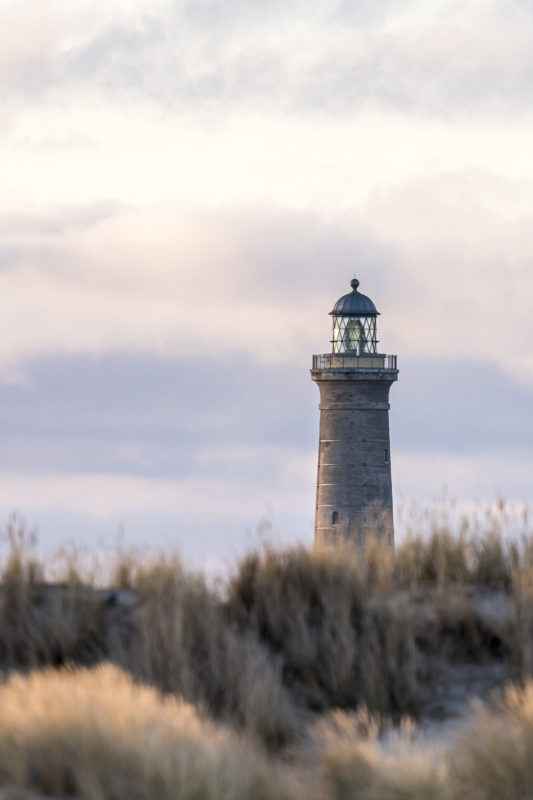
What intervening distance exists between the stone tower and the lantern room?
0.03 metres

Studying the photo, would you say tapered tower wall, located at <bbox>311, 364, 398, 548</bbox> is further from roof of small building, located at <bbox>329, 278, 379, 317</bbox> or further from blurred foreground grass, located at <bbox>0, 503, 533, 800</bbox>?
blurred foreground grass, located at <bbox>0, 503, 533, 800</bbox>

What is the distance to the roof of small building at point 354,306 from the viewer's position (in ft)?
117

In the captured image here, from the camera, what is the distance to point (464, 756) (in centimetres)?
643

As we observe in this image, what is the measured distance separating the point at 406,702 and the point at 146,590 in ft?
7.19

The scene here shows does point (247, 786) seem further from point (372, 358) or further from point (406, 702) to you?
point (372, 358)

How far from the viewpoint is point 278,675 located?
26.1 feet

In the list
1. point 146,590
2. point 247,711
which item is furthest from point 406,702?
point 146,590

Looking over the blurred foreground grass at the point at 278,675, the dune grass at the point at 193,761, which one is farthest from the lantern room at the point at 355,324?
the dune grass at the point at 193,761

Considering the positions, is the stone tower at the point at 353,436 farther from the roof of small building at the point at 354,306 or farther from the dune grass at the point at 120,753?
the dune grass at the point at 120,753

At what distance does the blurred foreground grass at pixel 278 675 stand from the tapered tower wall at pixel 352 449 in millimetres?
23799

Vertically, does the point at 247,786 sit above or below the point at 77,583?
below

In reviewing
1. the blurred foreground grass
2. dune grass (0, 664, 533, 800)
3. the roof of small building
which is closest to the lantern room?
the roof of small building

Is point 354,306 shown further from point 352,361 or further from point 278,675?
point 278,675

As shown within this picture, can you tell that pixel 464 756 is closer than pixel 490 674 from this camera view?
Yes
